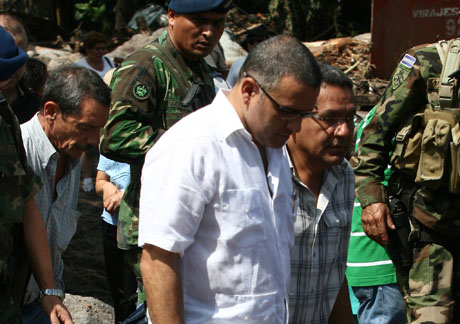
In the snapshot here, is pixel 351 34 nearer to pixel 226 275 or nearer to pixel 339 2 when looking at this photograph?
pixel 339 2

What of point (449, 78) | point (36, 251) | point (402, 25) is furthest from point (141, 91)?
point (402, 25)

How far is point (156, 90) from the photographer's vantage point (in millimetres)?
3293

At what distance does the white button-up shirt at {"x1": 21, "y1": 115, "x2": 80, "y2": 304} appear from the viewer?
3111 mm

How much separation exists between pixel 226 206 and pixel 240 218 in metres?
0.06

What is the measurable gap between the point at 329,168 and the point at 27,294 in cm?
148

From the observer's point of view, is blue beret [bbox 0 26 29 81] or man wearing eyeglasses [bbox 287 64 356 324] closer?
blue beret [bbox 0 26 29 81]

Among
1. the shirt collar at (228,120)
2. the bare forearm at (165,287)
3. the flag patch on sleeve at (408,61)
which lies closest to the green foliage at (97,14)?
the flag patch on sleeve at (408,61)

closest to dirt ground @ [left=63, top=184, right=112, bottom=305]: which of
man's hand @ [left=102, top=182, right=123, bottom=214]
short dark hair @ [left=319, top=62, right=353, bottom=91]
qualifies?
man's hand @ [left=102, top=182, right=123, bottom=214]

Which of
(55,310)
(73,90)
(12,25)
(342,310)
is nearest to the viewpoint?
(55,310)

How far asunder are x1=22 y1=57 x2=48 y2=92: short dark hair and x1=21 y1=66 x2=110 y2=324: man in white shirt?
2.09 meters

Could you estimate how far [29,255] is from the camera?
9.17 ft

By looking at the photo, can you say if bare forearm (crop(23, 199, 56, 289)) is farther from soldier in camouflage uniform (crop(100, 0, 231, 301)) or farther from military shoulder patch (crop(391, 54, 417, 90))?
military shoulder patch (crop(391, 54, 417, 90))

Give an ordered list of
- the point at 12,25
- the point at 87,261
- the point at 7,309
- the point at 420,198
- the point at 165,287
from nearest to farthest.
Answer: the point at 165,287 < the point at 7,309 < the point at 420,198 < the point at 12,25 < the point at 87,261

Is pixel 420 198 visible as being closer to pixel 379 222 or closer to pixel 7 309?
pixel 379 222
